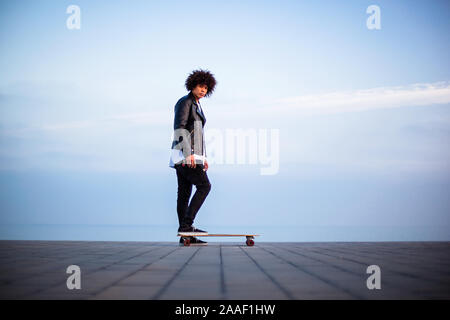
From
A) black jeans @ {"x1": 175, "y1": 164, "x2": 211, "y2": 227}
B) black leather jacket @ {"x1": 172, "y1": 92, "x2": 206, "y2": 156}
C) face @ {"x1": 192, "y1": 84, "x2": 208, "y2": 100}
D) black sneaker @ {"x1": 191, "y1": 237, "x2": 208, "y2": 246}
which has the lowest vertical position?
black sneaker @ {"x1": 191, "y1": 237, "x2": 208, "y2": 246}

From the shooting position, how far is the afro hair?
16.9 ft

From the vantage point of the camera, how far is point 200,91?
16.8 ft

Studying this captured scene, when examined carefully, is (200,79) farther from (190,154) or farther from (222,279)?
(222,279)

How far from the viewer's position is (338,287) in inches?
78.2

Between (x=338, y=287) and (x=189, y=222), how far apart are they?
9.66 feet

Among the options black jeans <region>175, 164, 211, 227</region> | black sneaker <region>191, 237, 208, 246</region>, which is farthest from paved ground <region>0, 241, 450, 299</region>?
black sneaker <region>191, 237, 208, 246</region>

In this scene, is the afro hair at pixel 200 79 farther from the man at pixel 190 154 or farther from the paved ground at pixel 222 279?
the paved ground at pixel 222 279

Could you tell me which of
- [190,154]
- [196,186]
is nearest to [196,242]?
[196,186]

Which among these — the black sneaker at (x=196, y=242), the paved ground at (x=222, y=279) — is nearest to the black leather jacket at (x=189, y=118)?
the black sneaker at (x=196, y=242)

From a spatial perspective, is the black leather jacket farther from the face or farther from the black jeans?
the black jeans
